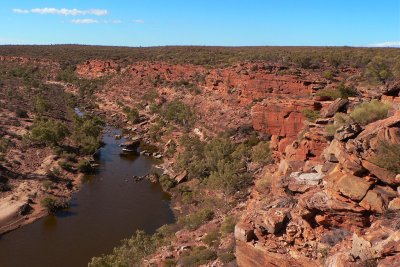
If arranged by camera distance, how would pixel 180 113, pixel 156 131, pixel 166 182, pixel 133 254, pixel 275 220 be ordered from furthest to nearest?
pixel 180 113, pixel 156 131, pixel 166 182, pixel 133 254, pixel 275 220

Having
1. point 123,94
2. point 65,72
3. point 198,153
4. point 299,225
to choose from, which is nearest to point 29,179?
point 198,153

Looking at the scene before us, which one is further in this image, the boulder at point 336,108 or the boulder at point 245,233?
the boulder at point 336,108

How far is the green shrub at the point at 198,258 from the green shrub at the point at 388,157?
9134 mm

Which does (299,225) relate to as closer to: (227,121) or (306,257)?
(306,257)

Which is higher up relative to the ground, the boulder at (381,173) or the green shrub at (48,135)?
the boulder at (381,173)

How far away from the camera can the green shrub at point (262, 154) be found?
106 ft

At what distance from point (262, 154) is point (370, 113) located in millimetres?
15493

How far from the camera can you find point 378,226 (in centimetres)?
1162

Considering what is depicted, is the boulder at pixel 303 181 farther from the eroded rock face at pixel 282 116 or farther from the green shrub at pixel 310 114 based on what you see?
the eroded rock face at pixel 282 116

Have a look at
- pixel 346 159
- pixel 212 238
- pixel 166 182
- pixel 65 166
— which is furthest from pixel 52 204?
pixel 346 159

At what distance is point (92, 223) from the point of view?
1251 inches

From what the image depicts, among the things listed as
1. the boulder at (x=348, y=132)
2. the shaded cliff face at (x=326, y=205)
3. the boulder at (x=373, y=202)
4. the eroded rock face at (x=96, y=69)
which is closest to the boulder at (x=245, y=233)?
the shaded cliff face at (x=326, y=205)

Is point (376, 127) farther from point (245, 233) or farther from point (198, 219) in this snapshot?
point (198, 219)

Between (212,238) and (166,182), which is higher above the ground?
(212,238)
